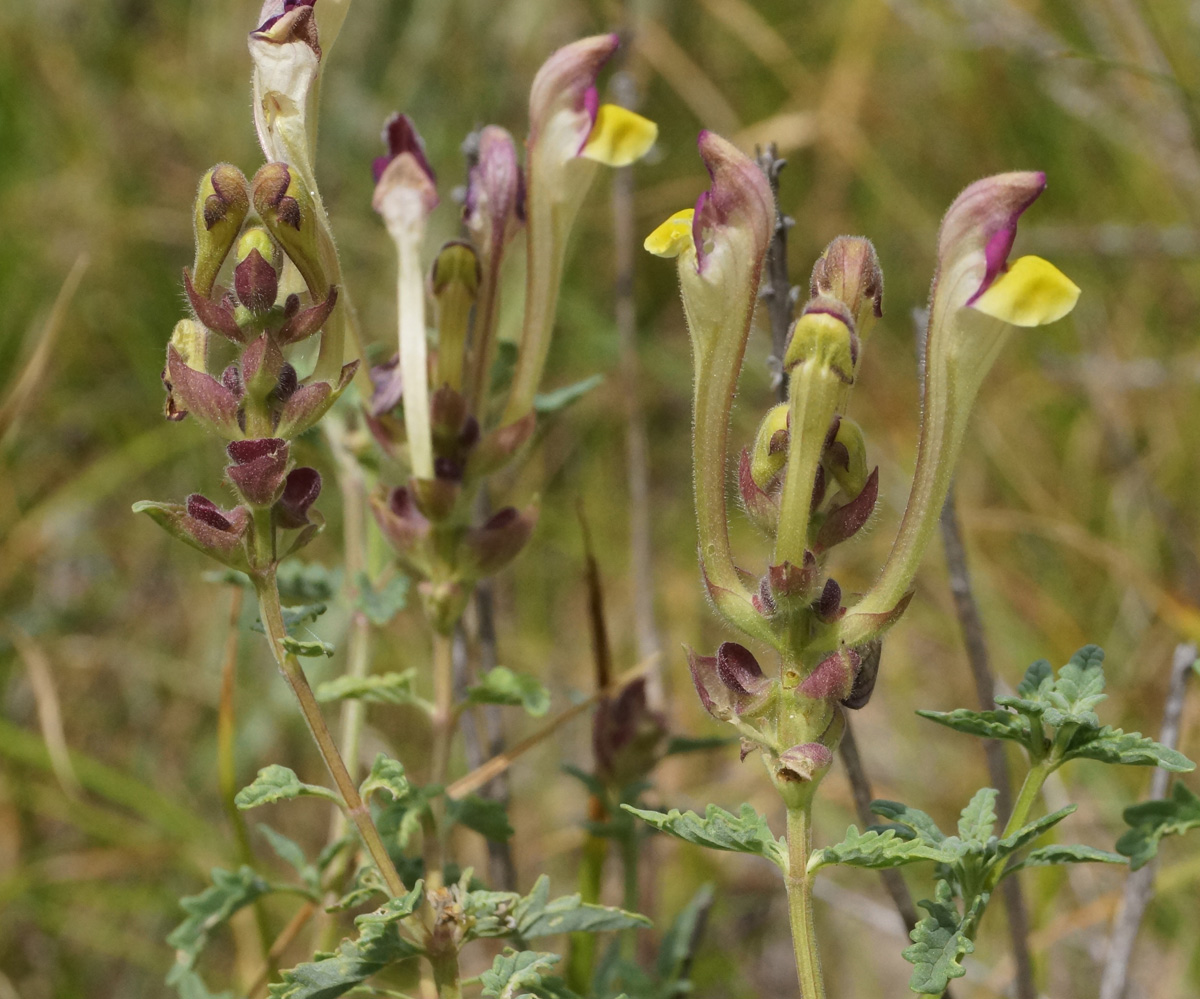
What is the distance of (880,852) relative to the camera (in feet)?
2.21

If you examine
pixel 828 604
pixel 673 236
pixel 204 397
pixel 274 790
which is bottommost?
pixel 274 790

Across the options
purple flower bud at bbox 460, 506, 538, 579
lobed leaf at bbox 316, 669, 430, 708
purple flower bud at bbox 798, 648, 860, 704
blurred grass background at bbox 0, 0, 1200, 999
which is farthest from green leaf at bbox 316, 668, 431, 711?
blurred grass background at bbox 0, 0, 1200, 999

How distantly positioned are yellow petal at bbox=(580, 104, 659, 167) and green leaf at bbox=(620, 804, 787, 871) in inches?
19.1

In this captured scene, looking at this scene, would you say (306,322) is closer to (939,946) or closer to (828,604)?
(828,604)

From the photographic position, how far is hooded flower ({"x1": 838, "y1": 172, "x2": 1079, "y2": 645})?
744mm

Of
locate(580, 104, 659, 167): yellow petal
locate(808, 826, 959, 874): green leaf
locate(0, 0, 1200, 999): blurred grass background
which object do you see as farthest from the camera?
locate(0, 0, 1200, 999): blurred grass background

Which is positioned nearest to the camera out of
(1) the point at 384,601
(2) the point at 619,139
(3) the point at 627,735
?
(2) the point at 619,139

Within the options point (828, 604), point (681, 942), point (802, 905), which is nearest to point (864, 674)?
point (828, 604)

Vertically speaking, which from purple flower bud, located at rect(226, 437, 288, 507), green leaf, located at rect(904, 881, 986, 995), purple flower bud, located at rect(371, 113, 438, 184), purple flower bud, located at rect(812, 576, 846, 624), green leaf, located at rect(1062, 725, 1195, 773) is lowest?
green leaf, located at rect(904, 881, 986, 995)

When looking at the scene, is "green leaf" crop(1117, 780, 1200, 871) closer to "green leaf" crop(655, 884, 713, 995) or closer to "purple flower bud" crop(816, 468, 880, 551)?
"purple flower bud" crop(816, 468, 880, 551)

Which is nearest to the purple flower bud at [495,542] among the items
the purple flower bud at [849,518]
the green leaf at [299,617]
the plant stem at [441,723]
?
the plant stem at [441,723]

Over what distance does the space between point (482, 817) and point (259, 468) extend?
1.25 feet

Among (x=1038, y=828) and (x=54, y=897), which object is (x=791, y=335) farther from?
(x=54, y=897)

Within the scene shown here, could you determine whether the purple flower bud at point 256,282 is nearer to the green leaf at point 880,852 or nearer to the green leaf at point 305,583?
the green leaf at point 305,583
